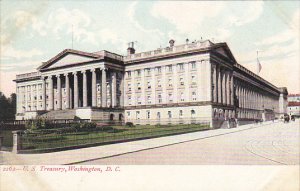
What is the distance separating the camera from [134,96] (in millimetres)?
55938

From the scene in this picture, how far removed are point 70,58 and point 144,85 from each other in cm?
1323

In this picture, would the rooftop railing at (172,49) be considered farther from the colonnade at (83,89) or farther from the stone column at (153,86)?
the colonnade at (83,89)

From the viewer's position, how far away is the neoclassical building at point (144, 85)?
159ft

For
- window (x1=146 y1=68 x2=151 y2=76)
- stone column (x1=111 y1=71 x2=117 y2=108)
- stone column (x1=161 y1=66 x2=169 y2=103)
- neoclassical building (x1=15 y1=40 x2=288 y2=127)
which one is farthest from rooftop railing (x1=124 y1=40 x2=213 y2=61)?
stone column (x1=111 y1=71 x2=117 y2=108)

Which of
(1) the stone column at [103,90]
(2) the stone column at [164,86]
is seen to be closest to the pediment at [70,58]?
(1) the stone column at [103,90]

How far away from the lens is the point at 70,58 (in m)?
54.1

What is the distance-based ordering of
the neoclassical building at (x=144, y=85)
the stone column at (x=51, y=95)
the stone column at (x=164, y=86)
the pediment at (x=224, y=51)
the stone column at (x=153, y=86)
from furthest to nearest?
1. the stone column at (x=51, y=95)
2. the stone column at (x=153, y=86)
3. the stone column at (x=164, y=86)
4. the pediment at (x=224, y=51)
5. the neoclassical building at (x=144, y=85)

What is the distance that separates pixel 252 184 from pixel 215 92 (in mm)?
41568

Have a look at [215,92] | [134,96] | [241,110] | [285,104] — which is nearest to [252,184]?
[215,92]

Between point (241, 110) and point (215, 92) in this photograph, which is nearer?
point (215, 92)

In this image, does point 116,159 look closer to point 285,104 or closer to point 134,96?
point 134,96

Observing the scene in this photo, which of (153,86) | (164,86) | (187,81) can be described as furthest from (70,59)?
(187,81)

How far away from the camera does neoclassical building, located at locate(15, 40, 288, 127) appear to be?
48312 millimetres

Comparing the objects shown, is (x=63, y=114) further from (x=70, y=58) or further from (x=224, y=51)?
(x=224, y=51)
